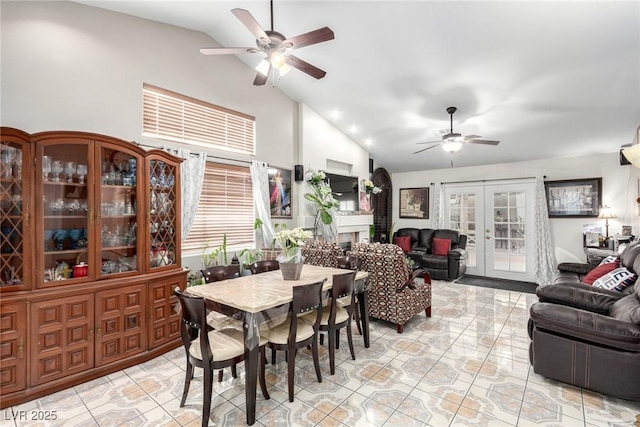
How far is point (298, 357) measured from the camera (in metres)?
3.06

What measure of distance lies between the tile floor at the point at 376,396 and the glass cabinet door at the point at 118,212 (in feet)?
3.37

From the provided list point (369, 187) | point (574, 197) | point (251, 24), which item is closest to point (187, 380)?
point (251, 24)

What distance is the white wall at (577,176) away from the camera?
527 cm

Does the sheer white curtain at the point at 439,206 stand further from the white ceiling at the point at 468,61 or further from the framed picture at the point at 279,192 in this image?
the framed picture at the point at 279,192

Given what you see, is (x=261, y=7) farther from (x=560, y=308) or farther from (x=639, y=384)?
(x=639, y=384)

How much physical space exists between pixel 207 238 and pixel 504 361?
149 inches

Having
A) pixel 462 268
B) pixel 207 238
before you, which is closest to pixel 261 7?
pixel 207 238

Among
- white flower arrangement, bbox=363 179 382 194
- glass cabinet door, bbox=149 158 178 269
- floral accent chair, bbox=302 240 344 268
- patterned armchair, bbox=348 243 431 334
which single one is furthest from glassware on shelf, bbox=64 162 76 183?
white flower arrangement, bbox=363 179 382 194

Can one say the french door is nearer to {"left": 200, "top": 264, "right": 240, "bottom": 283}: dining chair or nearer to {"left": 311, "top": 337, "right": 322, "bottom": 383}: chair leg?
{"left": 311, "top": 337, "right": 322, "bottom": 383}: chair leg

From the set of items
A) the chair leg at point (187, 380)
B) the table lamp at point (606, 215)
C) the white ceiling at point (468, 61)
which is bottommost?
the chair leg at point (187, 380)

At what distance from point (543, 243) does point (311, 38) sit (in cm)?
617

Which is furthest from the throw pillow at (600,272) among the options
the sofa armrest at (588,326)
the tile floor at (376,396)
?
the sofa armrest at (588,326)

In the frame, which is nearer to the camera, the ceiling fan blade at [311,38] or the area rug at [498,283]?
the ceiling fan blade at [311,38]

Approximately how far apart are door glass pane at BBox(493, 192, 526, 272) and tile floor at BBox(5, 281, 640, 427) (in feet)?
11.9
